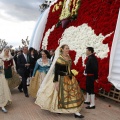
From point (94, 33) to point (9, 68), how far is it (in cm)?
337

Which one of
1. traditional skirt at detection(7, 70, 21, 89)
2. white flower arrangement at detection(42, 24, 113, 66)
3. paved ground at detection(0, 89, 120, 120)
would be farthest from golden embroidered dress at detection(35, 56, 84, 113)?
traditional skirt at detection(7, 70, 21, 89)

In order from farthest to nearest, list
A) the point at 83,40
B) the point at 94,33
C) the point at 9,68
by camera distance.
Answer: the point at 83,40 < the point at 94,33 < the point at 9,68

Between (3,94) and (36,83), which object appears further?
(36,83)

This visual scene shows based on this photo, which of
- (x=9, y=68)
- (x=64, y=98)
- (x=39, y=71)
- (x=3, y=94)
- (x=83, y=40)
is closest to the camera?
(x=64, y=98)

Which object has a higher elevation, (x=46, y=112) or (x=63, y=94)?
(x=63, y=94)

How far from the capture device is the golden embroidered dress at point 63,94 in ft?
16.8

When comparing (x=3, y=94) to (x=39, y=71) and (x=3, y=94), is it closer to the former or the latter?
(x=3, y=94)

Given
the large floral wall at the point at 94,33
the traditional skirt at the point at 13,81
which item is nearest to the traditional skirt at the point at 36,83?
the traditional skirt at the point at 13,81

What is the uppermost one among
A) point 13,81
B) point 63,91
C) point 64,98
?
point 63,91

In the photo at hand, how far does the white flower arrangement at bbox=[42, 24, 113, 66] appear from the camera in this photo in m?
7.57

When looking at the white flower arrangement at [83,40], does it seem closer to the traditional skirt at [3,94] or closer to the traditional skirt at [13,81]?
the traditional skirt at [13,81]

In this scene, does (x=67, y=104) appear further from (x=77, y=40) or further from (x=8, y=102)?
(x=77, y=40)

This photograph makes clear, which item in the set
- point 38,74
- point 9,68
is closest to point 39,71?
point 38,74

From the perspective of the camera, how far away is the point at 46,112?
18.3 feet
